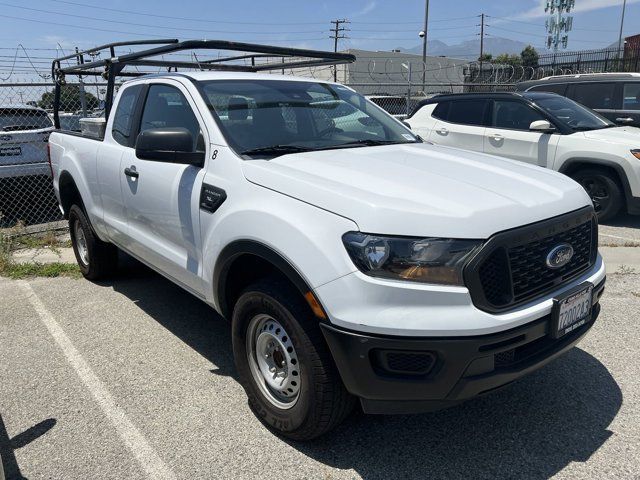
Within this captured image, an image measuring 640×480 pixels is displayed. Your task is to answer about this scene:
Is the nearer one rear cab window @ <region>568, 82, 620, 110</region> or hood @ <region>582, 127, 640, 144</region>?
hood @ <region>582, 127, 640, 144</region>

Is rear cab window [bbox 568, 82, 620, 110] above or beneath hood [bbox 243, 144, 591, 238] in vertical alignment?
above

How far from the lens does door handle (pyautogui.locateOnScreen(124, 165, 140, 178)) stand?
3924mm

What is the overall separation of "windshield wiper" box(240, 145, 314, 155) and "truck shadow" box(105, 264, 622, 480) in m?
1.51

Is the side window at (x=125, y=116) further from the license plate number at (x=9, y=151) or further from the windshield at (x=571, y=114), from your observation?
the windshield at (x=571, y=114)

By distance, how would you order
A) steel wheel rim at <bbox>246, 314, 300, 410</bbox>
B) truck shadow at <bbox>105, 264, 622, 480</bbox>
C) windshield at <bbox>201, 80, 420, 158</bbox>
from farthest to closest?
windshield at <bbox>201, 80, 420, 158</bbox>
steel wheel rim at <bbox>246, 314, 300, 410</bbox>
truck shadow at <bbox>105, 264, 622, 480</bbox>

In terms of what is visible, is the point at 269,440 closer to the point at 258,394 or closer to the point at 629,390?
the point at 258,394

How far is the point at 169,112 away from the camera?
385 cm

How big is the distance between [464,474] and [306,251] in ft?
Answer: 4.41

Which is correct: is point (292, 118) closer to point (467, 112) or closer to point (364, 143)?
point (364, 143)

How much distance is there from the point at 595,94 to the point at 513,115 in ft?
8.76

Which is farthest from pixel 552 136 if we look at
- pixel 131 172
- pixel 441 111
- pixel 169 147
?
pixel 169 147

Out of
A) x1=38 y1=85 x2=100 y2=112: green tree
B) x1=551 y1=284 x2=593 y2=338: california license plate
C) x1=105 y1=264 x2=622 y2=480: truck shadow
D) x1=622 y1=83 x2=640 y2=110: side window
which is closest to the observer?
Result: x1=551 y1=284 x2=593 y2=338: california license plate

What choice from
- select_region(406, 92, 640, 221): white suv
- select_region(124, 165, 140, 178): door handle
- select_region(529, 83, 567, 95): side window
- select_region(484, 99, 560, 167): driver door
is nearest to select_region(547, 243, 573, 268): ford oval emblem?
select_region(124, 165, 140, 178): door handle

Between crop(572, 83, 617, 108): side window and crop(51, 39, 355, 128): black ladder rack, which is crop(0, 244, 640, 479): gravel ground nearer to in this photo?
crop(51, 39, 355, 128): black ladder rack
